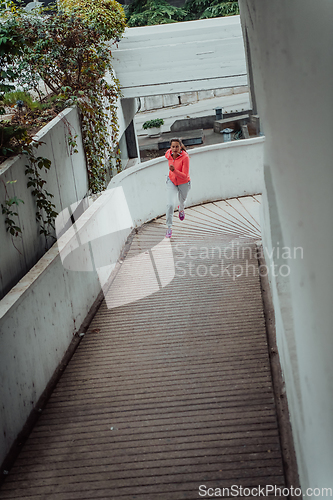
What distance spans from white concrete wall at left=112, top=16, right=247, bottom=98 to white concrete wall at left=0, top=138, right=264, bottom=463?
7.51 ft

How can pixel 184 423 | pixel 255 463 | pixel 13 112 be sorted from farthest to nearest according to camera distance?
pixel 13 112, pixel 184 423, pixel 255 463

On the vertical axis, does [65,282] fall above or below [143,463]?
above

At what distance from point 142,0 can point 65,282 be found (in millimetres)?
26062

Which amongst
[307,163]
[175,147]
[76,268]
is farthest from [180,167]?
[307,163]

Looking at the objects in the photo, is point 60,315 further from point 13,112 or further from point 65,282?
point 13,112

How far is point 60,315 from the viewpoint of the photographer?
5574 mm

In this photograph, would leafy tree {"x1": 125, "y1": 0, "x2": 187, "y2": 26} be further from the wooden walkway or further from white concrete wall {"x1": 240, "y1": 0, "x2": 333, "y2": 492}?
white concrete wall {"x1": 240, "y1": 0, "x2": 333, "y2": 492}

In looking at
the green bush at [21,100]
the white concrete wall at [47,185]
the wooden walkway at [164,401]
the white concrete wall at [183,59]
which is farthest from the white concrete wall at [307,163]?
the white concrete wall at [183,59]

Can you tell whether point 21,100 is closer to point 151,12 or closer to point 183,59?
point 183,59

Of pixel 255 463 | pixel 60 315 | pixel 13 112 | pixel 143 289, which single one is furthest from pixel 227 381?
pixel 13 112

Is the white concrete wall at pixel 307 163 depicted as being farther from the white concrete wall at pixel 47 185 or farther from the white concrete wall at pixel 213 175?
the white concrete wall at pixel 213 175

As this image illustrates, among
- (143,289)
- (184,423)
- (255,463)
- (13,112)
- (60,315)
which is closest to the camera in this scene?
(255,463)

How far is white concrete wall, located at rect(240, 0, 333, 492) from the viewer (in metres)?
1.69

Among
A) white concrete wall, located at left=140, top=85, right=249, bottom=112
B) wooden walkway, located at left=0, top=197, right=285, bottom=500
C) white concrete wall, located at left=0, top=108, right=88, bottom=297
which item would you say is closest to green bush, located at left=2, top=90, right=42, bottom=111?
white concrete wall, located at left=0, top=108, right=88, bottom=297
